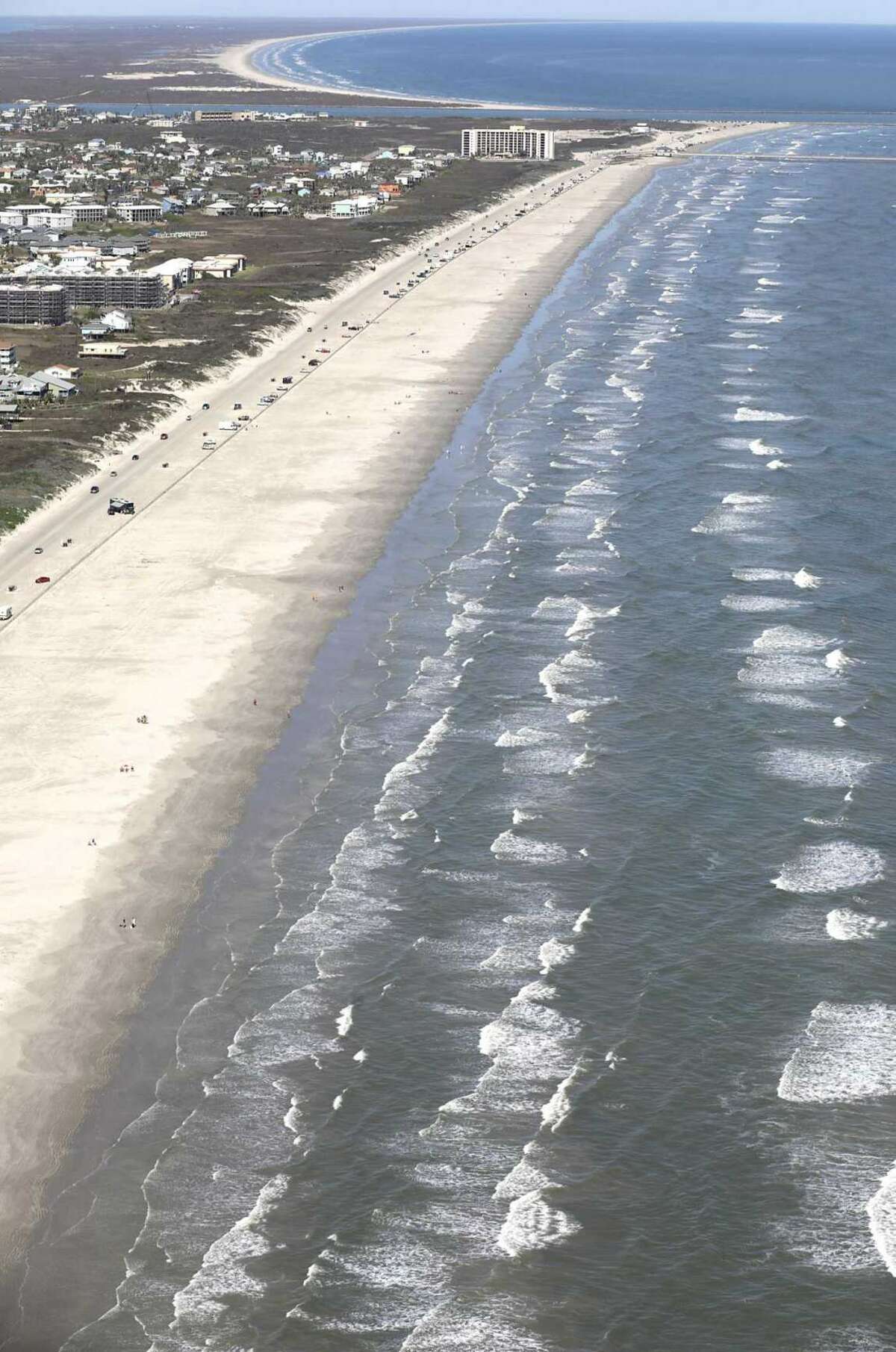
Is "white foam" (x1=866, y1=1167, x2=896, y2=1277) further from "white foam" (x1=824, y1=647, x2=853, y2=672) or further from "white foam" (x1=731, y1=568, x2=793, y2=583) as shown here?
"white foam" (x1=731, y1=568, x2=793, y2=583)

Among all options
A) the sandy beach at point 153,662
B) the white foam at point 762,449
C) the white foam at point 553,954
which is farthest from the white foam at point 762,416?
the white foam at point 553,954

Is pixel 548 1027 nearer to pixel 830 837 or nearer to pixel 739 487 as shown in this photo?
pixel 830 837

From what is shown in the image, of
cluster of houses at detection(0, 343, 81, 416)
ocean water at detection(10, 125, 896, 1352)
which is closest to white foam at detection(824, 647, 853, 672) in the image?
ocean water at detection(10, 125, 896, 1352)

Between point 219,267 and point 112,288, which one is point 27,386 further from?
point 219,267

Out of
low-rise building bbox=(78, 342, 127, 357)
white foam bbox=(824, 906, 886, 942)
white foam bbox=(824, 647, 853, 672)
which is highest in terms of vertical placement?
low-rise building bbox=(78, 342, 127, 357)

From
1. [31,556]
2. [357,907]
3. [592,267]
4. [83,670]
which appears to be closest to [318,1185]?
[357,907]

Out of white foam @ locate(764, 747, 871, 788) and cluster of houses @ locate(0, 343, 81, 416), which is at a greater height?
cluster of houses @ locate(0, 343, 81, 416)

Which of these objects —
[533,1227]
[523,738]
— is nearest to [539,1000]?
[533,1227]
